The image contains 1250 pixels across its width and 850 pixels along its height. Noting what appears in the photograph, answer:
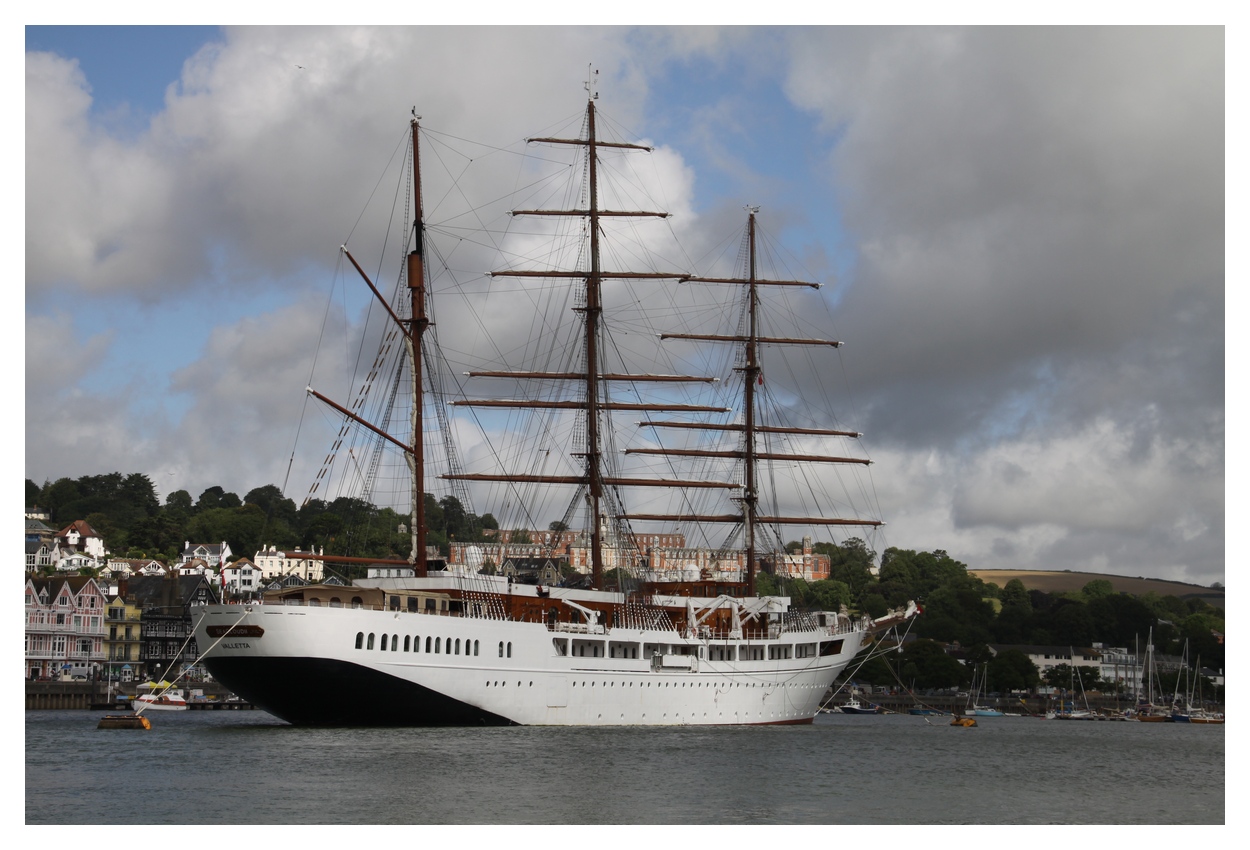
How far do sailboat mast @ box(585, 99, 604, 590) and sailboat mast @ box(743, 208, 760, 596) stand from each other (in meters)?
8.36

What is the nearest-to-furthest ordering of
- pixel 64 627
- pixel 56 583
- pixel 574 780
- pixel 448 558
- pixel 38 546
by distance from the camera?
pixel 574 780
pixel 448 558
pixel 64 627
pixel 56 583
pixel 38 546

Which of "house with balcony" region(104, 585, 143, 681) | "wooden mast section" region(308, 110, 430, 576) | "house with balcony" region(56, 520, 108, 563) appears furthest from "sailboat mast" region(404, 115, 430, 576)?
"house with balcony" region(56, 520, 108, 563)

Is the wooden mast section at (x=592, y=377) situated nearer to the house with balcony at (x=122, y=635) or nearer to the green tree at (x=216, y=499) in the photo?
the house with balcony at (x=122, y=635)

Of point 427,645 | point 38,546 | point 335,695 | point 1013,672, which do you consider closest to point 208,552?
point 38,546

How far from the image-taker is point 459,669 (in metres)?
42.4

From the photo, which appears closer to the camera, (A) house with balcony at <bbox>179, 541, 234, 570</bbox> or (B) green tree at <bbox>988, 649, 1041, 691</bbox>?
(B) green tree at <bbox>988, 649, 1041, 691</bbox>

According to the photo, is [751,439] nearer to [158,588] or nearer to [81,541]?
[158,588]

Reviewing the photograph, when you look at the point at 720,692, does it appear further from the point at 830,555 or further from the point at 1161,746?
the point at 830,555

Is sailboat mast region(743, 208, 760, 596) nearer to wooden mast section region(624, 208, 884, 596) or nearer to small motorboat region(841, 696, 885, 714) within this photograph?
wooden mast section region(624, 208, 884, 596)

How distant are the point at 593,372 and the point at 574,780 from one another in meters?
26.4

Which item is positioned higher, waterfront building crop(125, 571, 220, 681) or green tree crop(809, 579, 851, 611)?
green tree crop(809, 579, 851, 611)

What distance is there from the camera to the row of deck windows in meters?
40.6

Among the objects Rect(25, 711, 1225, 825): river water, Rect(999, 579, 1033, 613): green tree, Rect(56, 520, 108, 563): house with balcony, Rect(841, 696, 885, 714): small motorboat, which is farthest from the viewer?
Rect(999, 579, 1033, 613): green tree

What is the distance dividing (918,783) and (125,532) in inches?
5038
